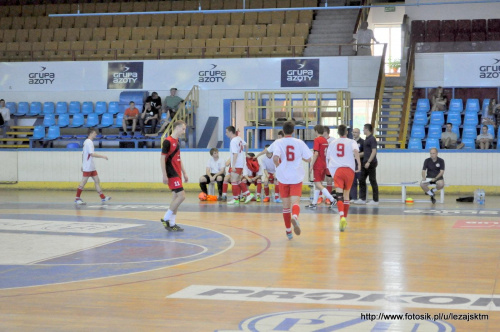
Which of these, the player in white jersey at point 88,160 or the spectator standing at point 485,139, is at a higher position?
the spectator standing at point 485,139

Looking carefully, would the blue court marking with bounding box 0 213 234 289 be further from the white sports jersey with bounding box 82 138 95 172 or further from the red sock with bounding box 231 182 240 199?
the red sock with bounding box 231 182 240 199

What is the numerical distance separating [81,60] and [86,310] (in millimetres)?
23260

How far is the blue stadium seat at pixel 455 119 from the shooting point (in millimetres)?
24703

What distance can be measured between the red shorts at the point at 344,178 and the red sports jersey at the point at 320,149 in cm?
323

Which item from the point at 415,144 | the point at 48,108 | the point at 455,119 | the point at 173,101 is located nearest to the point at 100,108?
the point at 48,108

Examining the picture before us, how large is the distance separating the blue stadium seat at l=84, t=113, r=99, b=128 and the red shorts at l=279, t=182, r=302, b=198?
16.7m

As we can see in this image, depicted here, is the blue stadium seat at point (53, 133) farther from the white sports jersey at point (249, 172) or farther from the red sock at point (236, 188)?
the red sock at point (236, 188)

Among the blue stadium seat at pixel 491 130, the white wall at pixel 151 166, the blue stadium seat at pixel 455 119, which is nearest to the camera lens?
the white wall at pixel 151 166

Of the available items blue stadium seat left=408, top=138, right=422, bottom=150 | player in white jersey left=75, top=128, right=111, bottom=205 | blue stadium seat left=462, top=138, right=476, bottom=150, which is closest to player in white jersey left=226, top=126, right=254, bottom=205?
player in white jersey left=75, top=128, right=111, bottom=205

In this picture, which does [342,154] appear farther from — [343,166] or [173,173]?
[173,173]

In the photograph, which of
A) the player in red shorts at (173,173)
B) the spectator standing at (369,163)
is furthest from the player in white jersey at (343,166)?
the spectator standing at (369,163)

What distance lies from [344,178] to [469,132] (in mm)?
12248

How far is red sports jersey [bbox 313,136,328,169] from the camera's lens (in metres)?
16.7

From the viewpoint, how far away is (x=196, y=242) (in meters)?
11.7
